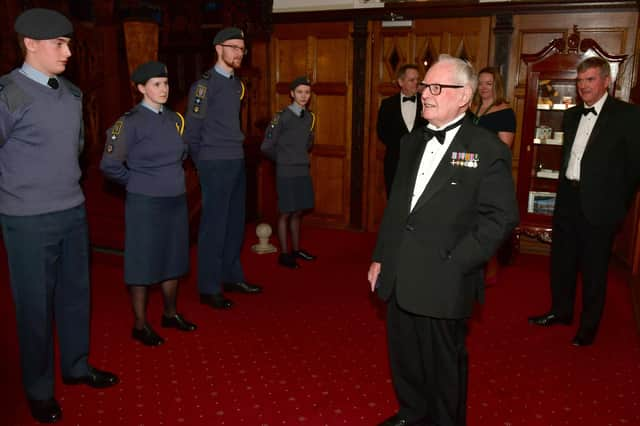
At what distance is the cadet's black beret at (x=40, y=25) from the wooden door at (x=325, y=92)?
13.1 feet

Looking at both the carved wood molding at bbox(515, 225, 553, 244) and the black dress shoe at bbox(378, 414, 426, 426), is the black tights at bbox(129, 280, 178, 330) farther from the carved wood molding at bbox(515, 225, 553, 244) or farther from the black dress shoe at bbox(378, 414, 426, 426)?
the carved wood molding at bbox(515, 225, 553, 244)

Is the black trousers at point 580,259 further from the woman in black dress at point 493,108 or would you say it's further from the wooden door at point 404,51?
the wooden door at point 404,51

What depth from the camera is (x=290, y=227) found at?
528 centimetres

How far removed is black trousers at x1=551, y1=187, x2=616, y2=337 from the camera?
3.46 meters

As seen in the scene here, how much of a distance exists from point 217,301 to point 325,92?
3.03 m

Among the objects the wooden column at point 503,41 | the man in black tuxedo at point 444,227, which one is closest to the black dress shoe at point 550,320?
the man in black tuxedo at point 444,227

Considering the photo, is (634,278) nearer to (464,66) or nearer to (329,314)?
(329,314)

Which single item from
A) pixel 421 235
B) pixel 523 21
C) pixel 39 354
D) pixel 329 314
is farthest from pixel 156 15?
pixel 421 235

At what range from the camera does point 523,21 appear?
17.5 feet

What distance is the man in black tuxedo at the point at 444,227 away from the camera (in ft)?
7.07

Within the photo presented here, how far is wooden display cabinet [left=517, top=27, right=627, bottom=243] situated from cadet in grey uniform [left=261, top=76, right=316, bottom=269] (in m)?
1.96

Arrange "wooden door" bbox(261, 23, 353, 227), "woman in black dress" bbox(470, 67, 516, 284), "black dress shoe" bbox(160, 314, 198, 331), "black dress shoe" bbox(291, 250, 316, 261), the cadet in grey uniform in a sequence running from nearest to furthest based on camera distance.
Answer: "black dress shoe" bbox(160, 314, 198, 331)
"woman in black dress" bbox(470, 67, 516, 284)
the cadet in grey uniform
"black dress shoe" bbox(291, 250, 316, 261)
"wooden door" bbox(261, 23, 353, 227)

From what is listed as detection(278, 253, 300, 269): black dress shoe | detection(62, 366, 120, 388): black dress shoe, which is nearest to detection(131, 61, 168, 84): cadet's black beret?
detection(62, 366, 120, 388): black dress shoe

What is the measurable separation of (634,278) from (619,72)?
6.18 ft
